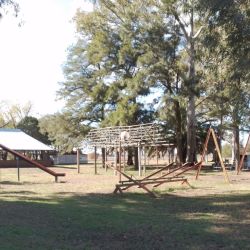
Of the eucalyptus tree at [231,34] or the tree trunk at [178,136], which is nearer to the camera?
A: the eucalyptus tree at [231,34]

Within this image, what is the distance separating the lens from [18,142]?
56.2m

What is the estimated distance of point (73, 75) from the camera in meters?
58.8

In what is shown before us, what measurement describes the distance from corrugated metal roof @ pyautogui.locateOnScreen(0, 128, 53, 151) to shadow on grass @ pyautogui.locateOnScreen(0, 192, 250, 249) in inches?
1488

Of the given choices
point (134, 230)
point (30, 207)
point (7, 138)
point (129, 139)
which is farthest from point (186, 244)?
point (7, 138)

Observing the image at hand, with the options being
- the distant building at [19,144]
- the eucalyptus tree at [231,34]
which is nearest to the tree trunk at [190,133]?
the distant building at [19,144]

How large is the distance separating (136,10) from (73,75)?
19.8m

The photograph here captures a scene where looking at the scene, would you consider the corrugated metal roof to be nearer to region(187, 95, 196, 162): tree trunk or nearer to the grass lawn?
region(187, 95, 196, 162): tree trunk

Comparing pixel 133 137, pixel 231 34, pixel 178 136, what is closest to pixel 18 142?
pixel 178 136

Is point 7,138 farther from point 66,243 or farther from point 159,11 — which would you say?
point 66,243

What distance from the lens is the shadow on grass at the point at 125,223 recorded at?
31.0ft

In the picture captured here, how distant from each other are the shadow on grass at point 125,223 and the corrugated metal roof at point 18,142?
37.8 metres

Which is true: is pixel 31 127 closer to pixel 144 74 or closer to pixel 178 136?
pixel 178 136

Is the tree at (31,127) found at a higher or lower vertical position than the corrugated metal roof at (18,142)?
higher

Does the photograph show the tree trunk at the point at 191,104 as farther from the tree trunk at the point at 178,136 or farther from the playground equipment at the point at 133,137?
the playground equipment at the point at 133,137
